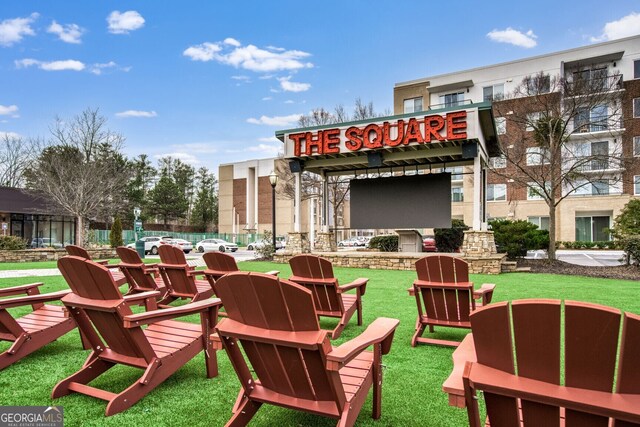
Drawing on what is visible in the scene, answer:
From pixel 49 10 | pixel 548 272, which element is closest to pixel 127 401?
pixel 548 272

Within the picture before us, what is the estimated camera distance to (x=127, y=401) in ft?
9.44

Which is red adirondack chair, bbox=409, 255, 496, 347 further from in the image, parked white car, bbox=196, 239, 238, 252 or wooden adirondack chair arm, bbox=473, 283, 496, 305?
parked white car, bbox=196, 239, 238, 252

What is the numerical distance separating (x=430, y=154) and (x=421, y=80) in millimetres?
26156

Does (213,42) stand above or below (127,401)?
above

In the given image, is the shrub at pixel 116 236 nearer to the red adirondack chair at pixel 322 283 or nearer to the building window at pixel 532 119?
the red adirondack chair at pixel 322 283

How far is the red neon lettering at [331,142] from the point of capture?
1461 cm

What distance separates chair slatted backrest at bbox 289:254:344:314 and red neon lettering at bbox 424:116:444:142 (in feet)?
30.7

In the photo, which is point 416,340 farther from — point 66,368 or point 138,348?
point 66,368

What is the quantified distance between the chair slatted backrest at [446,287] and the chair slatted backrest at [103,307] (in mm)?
2925

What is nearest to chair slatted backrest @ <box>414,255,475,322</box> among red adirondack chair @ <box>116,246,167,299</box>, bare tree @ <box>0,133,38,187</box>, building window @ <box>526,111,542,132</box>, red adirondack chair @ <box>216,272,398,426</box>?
red adirondack chair @ <box>216,272,398,426</box>

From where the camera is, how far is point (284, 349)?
2158 mm

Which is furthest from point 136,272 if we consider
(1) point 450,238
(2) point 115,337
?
(1) point 450,238

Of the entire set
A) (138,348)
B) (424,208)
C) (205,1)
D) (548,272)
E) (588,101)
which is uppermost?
(205,1)

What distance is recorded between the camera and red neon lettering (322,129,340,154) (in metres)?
14.6
